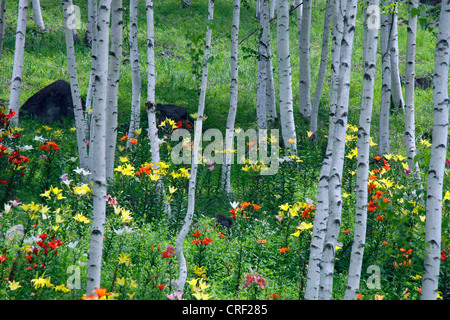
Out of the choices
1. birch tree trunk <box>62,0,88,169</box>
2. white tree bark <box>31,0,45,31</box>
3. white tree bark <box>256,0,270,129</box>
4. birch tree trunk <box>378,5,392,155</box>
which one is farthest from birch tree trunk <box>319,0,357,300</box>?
white tree bark <box>31,0,45,31</box>

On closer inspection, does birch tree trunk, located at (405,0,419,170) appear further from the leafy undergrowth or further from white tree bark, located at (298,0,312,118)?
white tree bark, located at (298,0,312,118)

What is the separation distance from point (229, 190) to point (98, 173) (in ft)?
12.0

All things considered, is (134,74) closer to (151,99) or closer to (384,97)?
(151,99)

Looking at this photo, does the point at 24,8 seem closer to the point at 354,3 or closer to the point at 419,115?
the point at 354,3

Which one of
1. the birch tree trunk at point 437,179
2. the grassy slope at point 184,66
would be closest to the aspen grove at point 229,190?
the birch tree trunk at point 437,179

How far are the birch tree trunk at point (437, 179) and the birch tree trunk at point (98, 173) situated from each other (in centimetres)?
257

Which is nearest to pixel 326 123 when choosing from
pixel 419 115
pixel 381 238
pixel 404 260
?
pixel 419 115

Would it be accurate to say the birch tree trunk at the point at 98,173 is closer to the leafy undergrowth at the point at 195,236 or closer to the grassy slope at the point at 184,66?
the leafy undergrowth at the point at 195,236

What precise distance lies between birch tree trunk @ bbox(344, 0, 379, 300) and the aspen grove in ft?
0.04

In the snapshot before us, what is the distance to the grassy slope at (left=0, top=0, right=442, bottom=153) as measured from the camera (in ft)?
36.3

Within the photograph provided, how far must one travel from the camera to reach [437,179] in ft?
11.0

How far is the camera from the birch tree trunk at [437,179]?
3359 mm

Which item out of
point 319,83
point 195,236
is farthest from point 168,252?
point 319,83
